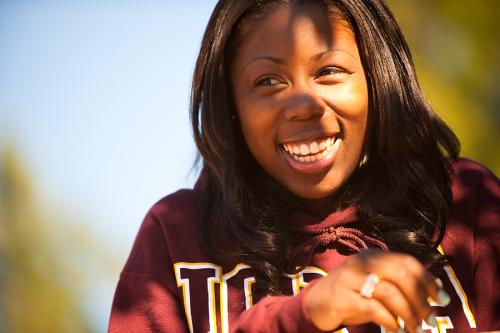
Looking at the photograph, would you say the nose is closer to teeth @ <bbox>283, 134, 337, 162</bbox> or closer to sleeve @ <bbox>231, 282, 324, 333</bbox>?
teeth @ <bbox>283, 134, 337, 162</bbox>

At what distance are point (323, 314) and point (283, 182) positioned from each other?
42.2 inches

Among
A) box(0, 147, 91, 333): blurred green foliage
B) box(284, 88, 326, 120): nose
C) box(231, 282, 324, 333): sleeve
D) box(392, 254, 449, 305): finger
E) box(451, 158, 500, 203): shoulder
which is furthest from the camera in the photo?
box(0, 147, 91, 333): blurred green foliage

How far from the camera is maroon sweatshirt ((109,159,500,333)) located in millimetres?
2654

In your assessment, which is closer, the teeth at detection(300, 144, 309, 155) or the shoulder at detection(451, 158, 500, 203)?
the teeth at detection(300, 144, 309, 155)

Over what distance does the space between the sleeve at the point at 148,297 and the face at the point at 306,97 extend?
55 cm

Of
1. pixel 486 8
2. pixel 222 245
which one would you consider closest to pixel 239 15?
pixel 222 245

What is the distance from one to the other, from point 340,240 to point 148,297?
714 millimetres

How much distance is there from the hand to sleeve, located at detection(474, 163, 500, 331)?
1074 millimetres

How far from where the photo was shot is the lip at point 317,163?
2684 mm

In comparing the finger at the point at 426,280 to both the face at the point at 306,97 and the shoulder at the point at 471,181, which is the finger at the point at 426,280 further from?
the shoulder at the point at 471,181

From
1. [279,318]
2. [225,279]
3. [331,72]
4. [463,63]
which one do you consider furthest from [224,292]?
[463,63]

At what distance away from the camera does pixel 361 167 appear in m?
2.90

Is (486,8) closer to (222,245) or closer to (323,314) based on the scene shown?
(222,245)

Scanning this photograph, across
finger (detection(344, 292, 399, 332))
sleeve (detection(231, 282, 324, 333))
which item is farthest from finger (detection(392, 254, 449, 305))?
sleeve (detection(231, 282, 324, 333))
